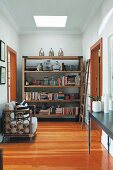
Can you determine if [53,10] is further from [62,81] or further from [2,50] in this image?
[62,81]

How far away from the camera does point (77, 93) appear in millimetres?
8250

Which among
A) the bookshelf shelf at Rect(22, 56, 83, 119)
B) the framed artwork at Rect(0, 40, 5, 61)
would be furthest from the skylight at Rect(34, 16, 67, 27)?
the framed artwork at Rect(0, 40, 5, 61)

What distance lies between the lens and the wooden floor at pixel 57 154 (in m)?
3.69

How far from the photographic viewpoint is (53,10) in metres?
5.84

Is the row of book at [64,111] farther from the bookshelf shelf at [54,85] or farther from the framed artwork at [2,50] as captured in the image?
the framed artwork at [2,50]

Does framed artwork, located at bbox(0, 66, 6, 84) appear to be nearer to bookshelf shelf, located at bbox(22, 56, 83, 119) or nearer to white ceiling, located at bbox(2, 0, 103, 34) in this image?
white ceiling, located at bbox(2, 0, 103, 34)

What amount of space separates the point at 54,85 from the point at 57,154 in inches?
149

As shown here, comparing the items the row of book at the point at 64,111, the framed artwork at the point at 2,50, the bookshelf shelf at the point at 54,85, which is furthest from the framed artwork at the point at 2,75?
the row of book at the point at 64,111

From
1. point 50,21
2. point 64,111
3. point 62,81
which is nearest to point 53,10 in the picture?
point 50,21

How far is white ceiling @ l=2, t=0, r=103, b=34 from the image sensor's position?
5.23m

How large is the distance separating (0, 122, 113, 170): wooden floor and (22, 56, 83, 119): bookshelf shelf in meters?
2.00

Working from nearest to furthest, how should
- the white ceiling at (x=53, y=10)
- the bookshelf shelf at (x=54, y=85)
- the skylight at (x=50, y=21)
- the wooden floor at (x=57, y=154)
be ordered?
the wooden floor at (x=57, y=154) → the white ceiling at (x=53, y=10) → the skylight at (x=50, y=21) → the bookshelf shelf at (x=54, y=85)

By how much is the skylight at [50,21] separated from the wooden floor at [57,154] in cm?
306

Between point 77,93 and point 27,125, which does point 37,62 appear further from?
point 27,125
